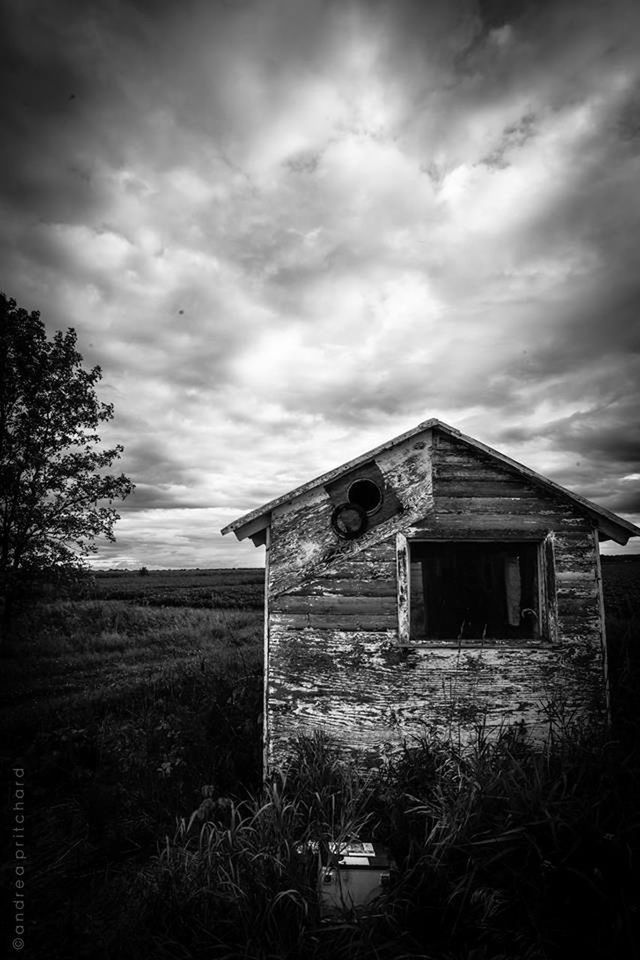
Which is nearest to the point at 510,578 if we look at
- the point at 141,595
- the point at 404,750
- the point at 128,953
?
the point at 404,750

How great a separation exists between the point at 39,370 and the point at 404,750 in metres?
15.5

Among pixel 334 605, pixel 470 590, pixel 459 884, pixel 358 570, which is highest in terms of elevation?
pixel 358 570

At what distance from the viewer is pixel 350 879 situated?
3.37 m

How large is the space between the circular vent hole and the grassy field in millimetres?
2768

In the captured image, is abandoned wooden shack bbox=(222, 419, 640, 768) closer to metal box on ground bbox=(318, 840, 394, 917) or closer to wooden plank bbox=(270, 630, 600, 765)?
wooden plank bbox=(270, 630, 600, 765)

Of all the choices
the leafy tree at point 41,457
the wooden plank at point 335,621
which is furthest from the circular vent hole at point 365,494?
the leafy tree at point 41,457

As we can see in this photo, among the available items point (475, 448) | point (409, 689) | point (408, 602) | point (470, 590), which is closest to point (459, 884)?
point (409, 689)

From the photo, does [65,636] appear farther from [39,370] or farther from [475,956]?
[475,956]

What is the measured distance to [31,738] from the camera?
8109mm

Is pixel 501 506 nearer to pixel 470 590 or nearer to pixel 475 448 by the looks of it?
pixel 475 448

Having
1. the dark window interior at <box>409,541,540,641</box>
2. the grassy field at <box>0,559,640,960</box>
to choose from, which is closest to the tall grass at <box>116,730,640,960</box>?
the grassy field at <box>0,559,640,960</box>

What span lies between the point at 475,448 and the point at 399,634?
2454mm

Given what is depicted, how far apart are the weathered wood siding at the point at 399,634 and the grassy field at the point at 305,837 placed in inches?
16.1

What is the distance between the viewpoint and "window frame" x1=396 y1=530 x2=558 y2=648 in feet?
18.2
